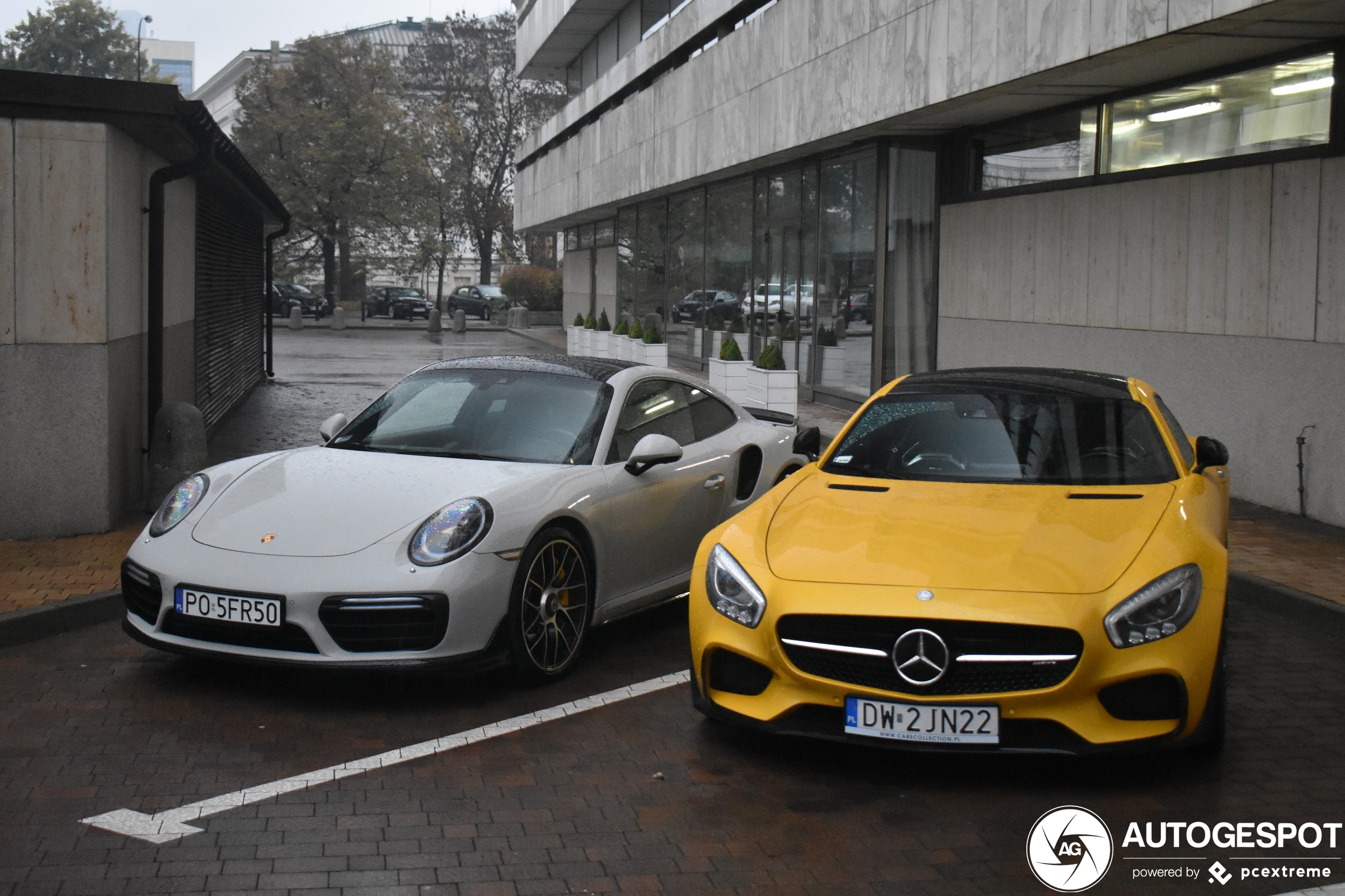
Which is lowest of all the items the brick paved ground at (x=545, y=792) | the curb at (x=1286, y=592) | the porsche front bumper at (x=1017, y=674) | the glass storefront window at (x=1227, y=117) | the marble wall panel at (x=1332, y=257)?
the brick paved ground at (x=545, y=792)

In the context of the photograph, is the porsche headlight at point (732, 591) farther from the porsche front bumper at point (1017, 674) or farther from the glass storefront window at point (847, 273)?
the glass storefront window at point (847, 273)

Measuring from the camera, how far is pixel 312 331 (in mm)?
45812

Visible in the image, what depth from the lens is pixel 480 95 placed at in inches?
2478

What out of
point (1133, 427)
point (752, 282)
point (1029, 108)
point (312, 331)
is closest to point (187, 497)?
point (1133, 427)

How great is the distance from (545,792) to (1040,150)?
11447 mm

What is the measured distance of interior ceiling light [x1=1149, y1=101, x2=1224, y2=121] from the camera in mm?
11281

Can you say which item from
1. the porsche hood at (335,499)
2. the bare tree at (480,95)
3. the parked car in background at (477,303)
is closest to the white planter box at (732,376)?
the porsche hood at (335,499)

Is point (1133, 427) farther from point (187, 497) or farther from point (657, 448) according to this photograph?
point (187, 497)

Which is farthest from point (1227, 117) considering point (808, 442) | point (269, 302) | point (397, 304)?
point (397, 304)

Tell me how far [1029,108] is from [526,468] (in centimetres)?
989

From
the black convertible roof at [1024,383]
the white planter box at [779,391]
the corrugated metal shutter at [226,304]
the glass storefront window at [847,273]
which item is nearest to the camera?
the black convertible roof at [1024,383]

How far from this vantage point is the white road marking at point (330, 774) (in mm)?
4215

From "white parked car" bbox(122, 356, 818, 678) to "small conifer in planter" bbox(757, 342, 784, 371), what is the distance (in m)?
9.87

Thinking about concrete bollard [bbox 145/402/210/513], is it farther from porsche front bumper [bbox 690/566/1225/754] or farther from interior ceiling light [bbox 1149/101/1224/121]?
interior ceiling light [bbox 1149/101/1224/121]
